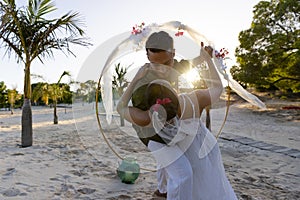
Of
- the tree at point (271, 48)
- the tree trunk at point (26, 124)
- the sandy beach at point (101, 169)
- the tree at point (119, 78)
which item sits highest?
the tree at point (271, 48)

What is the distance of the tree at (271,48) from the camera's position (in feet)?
50.1

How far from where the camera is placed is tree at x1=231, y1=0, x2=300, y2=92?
601 inches

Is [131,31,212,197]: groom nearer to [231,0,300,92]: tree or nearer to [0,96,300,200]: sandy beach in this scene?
[0,96,300,200]: sandy beach

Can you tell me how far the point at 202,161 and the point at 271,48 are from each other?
15332 mm

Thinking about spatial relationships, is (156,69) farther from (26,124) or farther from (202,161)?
(26,124)

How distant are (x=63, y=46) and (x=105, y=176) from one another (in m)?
3.67

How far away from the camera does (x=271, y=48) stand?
50.4 ft

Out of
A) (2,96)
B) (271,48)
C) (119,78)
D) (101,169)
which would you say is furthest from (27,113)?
(2,96)

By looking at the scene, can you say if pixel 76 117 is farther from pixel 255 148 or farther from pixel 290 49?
pixel 290 49

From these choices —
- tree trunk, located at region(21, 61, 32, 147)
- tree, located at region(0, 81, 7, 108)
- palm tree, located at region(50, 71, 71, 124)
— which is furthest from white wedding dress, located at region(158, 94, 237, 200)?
tree, located at region(0, 81, 7, 108)

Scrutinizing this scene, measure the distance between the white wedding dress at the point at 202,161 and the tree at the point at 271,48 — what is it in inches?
557

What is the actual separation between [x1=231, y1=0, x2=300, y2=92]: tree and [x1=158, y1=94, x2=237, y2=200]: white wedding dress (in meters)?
14.2

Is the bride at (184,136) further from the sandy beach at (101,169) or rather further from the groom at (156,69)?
the sandy beach at (101,169)

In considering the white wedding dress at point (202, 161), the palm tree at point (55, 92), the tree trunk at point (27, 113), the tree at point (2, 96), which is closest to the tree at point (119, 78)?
the white wedding dress at point (202, 161)
